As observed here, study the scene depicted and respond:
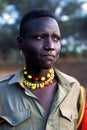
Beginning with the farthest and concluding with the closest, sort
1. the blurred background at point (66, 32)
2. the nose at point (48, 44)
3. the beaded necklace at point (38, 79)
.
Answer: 1. the blurred background at point (66, 32)
2. the beaded necklace at point (38, 79)
3. the nose at point (48, 44)

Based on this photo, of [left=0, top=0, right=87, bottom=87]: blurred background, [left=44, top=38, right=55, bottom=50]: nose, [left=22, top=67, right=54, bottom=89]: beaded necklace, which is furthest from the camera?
[left=0, top=0, right=87, bottom=87]: blurred background

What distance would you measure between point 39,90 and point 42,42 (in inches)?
11.7

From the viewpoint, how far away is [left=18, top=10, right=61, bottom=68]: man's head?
246cm

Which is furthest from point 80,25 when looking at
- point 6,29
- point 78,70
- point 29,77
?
point 29,77

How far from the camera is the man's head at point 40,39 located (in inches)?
96.7

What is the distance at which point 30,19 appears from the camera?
8.34 feet

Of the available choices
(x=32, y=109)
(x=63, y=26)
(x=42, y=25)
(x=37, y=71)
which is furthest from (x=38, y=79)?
(x=63, y=26)

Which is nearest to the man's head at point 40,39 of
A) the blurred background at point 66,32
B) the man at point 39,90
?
the man at point 39,90

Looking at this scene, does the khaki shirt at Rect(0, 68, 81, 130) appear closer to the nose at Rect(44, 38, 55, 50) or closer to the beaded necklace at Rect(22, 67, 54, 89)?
the beaded necklace at Rect(22, 67, 54, 89)

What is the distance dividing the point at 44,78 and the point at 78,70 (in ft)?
58.9

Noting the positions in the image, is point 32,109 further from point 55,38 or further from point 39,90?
point 55,38

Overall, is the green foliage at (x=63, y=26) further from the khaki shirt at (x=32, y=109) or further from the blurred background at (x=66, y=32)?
the khaki shirt at (x=32, y=109)

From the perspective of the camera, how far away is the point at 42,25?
2492 millimetres

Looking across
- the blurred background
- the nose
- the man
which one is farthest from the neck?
the blurred background
